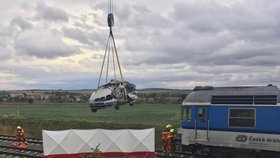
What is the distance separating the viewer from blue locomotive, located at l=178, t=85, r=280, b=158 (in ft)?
57.2

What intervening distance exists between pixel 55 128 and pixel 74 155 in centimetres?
1672

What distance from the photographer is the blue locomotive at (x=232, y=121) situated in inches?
686

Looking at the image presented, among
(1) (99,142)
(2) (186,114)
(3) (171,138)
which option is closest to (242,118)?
(2) (186,114)

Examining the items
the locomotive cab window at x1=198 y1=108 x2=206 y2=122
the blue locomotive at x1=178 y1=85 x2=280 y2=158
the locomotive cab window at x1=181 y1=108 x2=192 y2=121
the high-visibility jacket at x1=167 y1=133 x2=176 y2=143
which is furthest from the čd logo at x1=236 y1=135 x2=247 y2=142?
the high-visibility jacket at x1=167 y1=133 x2=176 y2=143

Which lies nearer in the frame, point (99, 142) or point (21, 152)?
point (99, 142)

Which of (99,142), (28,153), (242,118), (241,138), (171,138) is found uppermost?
(242,118)

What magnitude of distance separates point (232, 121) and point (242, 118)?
535mm

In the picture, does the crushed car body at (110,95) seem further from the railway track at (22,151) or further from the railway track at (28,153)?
the railway track at (22,151)

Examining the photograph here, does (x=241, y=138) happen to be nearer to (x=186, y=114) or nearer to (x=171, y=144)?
(x=186, y=114)

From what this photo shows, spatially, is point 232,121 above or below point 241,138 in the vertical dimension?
above

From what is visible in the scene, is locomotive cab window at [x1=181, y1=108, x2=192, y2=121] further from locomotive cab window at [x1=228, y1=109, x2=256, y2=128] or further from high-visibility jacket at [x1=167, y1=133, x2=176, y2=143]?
locomotive cab window at [x1=228, y1=109, x2=256, y2=128]

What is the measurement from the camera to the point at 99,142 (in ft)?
58.9

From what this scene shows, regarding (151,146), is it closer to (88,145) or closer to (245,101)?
(88,145)

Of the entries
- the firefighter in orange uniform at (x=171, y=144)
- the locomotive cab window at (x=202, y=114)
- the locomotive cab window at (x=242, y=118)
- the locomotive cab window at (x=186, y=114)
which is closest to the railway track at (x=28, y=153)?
the firefighter in orange uniform at (x=171, y=144)
